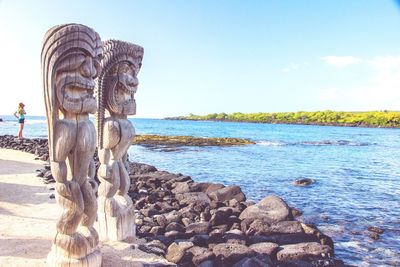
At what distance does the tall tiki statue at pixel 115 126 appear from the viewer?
577cm

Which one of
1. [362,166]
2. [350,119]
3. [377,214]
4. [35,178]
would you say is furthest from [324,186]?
[350,119]

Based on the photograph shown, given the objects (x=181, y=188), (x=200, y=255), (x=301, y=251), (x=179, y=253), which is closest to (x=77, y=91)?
(x=179, y=253)

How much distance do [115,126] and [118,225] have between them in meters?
1.60

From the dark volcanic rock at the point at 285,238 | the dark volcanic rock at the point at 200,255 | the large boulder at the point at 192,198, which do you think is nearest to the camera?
the dark volcanic rock at the point at 200,255

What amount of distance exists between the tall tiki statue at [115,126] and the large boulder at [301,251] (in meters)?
2.51

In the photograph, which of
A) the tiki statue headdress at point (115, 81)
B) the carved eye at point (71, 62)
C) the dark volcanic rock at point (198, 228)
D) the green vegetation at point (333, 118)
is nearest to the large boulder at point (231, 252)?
the dark volcanic rock at point (198, 228)

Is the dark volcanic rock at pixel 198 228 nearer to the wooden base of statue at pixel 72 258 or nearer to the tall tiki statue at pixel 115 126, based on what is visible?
the tall tiki statue at pixel 115 126

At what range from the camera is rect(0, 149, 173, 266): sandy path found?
16.9 feet

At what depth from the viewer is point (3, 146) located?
18594 millimetres

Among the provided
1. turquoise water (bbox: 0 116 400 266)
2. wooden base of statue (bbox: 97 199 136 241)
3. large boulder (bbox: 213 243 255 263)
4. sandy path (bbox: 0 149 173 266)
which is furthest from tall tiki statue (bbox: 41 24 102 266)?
turquoise water (bbox: 0 116 400 266)

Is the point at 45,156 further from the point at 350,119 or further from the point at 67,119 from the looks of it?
the point at 350,119

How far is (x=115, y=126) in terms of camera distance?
5762 millimetres

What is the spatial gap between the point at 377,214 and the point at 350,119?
81.6 metres

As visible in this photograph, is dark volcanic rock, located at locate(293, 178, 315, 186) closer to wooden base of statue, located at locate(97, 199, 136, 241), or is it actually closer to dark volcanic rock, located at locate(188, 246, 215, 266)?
dark volcanic rock, located at locate(188, 246, 215, 266)
